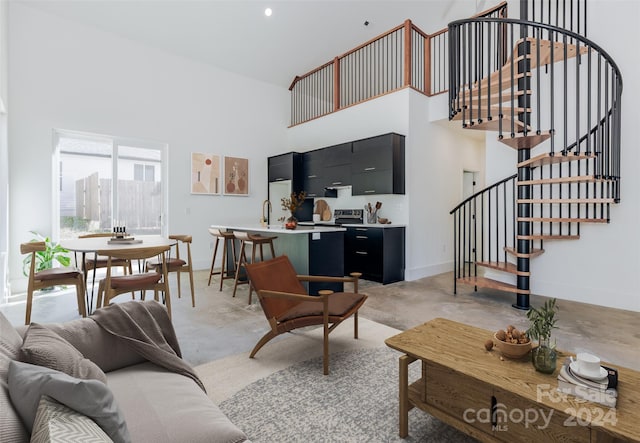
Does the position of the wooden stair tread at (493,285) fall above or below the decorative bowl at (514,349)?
below

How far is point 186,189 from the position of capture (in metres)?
6.12

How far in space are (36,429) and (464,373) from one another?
4.71ft

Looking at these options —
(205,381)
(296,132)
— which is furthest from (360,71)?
(205,381)

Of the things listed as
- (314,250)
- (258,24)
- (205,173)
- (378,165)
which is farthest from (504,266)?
(258,24)

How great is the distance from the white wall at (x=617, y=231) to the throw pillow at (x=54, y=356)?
4.91 meters

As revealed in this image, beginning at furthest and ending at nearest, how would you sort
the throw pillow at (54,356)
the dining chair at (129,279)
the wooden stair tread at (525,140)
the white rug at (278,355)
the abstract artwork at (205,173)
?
the abstract artwork at (205,173) → the wooden stair tread at (525,140) → the dining chair at (129,279) → the white rug at (278,355) → the throw pillow at (54,356)

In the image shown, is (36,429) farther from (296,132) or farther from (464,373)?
(296,132)

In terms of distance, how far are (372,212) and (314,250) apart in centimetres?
222

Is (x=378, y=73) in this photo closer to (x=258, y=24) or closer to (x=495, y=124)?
(x=258, y=24)

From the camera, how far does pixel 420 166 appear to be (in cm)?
542

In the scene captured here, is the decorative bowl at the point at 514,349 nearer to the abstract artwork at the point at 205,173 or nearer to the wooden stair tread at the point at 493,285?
the wooden stair tread at the point at 493,285

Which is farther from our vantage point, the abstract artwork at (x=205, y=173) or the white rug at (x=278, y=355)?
the abstract artwork at (x=205, y=173)

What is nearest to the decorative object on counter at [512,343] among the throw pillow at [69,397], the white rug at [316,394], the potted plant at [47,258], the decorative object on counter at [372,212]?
the white rug at [316,394]

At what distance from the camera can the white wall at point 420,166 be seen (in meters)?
5.27
